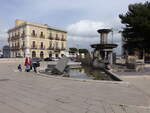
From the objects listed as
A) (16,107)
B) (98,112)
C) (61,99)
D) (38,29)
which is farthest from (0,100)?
(38,29)

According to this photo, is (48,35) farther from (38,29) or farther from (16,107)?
(16,107)

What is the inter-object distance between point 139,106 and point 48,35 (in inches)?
2468

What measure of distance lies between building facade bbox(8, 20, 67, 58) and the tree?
3456 cm

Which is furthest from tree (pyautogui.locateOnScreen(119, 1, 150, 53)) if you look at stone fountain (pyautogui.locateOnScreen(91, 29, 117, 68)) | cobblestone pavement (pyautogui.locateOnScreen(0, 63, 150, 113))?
cobblestone pavement (pyautogui.locateOnScreen(0, 63, 150, 113))

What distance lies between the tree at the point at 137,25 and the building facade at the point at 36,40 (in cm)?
3456

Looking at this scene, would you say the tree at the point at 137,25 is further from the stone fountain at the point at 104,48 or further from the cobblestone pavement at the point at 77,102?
the cobblestone pavement at the point at 77,102

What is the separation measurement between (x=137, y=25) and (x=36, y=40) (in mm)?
39835

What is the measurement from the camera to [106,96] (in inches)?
221

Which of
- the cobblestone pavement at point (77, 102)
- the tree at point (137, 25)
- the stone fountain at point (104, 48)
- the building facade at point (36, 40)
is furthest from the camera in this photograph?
the building facade at point (36, 40)

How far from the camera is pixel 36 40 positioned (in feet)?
200

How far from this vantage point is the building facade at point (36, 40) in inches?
2318

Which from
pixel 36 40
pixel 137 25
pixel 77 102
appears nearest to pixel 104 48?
pixel 77 102

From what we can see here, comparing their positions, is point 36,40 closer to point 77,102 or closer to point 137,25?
point 137,25

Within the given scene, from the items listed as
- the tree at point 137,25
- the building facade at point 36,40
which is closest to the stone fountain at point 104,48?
the tree at point 137,25
